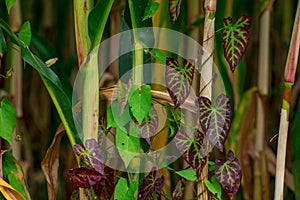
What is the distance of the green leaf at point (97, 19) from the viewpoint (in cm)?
76

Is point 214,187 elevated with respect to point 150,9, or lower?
lower

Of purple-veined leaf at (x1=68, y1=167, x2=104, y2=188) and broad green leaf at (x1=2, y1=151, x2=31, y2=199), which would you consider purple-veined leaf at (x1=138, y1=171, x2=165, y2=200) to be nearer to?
purple-veined leaf at (x1=68, y1=167, x2=104, y2=188)

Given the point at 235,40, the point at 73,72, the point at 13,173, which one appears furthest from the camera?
the point at 73,72

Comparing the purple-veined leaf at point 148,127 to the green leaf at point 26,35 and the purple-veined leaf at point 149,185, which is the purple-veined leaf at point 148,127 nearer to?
the purple-veined leaf at point 149,185

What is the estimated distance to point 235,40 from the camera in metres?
0.72

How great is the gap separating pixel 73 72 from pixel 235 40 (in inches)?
32.3

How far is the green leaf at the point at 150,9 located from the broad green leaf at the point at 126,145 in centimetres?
14

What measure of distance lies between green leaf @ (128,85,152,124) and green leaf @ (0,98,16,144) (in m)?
0.16

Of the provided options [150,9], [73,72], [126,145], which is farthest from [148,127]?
[73,72]

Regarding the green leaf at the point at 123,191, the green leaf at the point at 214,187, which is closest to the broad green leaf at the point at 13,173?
the green leaf at the point at 123,191

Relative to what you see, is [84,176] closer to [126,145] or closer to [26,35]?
[126,145]

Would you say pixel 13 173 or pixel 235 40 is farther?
pixel 13 173

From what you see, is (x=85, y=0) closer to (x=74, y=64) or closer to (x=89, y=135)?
(x=89, y=135)

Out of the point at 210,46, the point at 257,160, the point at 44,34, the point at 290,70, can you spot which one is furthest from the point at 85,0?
the point at 44,34
